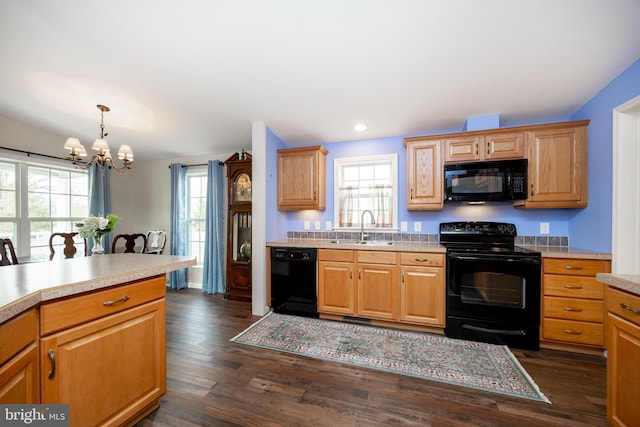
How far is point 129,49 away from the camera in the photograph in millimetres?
1807

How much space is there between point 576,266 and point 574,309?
39 cm

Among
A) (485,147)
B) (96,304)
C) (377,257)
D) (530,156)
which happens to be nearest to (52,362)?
(96,304)

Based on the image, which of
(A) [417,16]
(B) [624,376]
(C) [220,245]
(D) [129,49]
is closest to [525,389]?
(B) [624,376]

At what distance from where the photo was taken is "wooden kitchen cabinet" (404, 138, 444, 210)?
289 cm

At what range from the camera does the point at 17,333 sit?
89 cm

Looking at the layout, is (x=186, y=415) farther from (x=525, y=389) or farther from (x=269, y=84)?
(x=269, y=84)

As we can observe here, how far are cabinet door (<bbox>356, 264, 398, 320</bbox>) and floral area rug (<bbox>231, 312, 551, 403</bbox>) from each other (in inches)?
7.0

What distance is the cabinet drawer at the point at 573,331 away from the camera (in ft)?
7.04

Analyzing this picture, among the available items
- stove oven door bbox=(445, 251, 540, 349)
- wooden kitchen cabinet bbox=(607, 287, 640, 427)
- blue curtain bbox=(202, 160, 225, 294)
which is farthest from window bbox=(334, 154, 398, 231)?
wooden kitchen cabinet bbox=(607, 287, 640, 427)

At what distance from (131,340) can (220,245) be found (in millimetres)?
2893

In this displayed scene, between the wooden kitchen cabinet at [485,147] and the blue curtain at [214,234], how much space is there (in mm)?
3492

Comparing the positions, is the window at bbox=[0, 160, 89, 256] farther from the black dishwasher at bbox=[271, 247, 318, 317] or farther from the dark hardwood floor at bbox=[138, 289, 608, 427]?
the black dishwasher at bbox=[271, 247, 318, 317]

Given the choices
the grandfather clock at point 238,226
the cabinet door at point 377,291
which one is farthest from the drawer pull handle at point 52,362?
the grandfather clock at point 238,226

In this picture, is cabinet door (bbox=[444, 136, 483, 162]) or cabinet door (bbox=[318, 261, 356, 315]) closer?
cabinet door (bbox=[444, 136, 483, 162])
